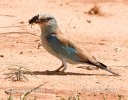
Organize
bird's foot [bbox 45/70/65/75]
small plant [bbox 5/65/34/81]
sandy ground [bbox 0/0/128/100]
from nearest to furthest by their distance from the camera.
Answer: sandy ground [bbox 0/0/128/100] < small plant [bbox 5/65/34/81] < bird's foot [bbox 45/70/65/75]

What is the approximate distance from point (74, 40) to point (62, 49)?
2669mm

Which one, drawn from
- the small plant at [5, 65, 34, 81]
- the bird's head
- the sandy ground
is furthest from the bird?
the small plant at [5, 65, 34, 81]

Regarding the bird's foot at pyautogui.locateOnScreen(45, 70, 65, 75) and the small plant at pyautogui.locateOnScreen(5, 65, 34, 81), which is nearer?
the small plant at pyautogui.locateOnScreen(5, 65, 34, 81)

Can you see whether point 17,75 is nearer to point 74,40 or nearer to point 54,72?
point 54,72

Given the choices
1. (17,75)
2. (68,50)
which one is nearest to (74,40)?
(68,50)

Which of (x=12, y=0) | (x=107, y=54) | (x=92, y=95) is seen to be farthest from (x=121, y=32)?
(x=92, y=95)

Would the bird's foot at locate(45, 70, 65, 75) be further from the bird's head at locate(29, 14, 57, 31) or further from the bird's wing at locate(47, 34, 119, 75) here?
the bird's head at locate(29, 14, 57, 31)

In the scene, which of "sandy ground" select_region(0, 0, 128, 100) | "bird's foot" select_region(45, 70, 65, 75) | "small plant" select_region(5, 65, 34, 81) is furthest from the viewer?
"bird's foot" select_region(45, 70, 65, 75)

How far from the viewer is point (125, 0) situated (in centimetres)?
1889

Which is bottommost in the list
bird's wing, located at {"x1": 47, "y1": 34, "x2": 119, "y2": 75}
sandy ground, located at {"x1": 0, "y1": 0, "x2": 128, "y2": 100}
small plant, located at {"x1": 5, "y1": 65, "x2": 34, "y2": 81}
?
sandy ground, located at {"x1": 0, "y1": 0, "x2": 128, "y2": 100}

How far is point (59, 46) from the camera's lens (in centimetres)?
1018

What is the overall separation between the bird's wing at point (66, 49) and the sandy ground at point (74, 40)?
0.73 feet

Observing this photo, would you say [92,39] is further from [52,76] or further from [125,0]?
[125,0]

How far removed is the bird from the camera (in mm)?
10141
